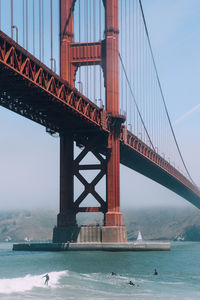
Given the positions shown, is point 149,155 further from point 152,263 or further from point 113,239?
point 152,263

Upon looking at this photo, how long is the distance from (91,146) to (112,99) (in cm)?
540

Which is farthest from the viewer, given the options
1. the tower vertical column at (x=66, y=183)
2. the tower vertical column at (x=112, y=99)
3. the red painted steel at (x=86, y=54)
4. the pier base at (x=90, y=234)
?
the red painted steel at (x=86, y=54)

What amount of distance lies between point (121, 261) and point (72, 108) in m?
14.2

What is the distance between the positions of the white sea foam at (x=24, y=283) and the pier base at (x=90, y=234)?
26.0 meters

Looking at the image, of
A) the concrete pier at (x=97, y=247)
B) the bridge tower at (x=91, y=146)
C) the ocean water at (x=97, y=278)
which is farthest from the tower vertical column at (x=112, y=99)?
the ocean water at (x=97, y=278)

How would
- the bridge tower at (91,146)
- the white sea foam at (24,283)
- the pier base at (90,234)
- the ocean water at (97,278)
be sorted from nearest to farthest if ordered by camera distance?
the ocean water at (97,278), the white sea foam at (24,283), the pier base at (90,234), the bridge tower at (91,146)

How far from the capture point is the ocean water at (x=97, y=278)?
108ft

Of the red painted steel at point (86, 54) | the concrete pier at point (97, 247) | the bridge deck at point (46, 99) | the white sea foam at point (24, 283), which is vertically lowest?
the white sea foam at point (24, 283)

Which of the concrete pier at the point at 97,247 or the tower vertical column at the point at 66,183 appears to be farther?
the tower vertical column at the point at 66,183

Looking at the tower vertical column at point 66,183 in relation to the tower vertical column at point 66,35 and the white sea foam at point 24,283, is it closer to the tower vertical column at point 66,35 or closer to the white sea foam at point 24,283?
the tower vertical column at point 66,35

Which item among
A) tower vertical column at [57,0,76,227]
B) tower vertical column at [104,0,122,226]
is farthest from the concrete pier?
tower vertical column at [104,0,122,226]

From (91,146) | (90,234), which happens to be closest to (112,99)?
(91,146)

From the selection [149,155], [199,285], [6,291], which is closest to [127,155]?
[149,155]

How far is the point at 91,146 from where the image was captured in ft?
232
